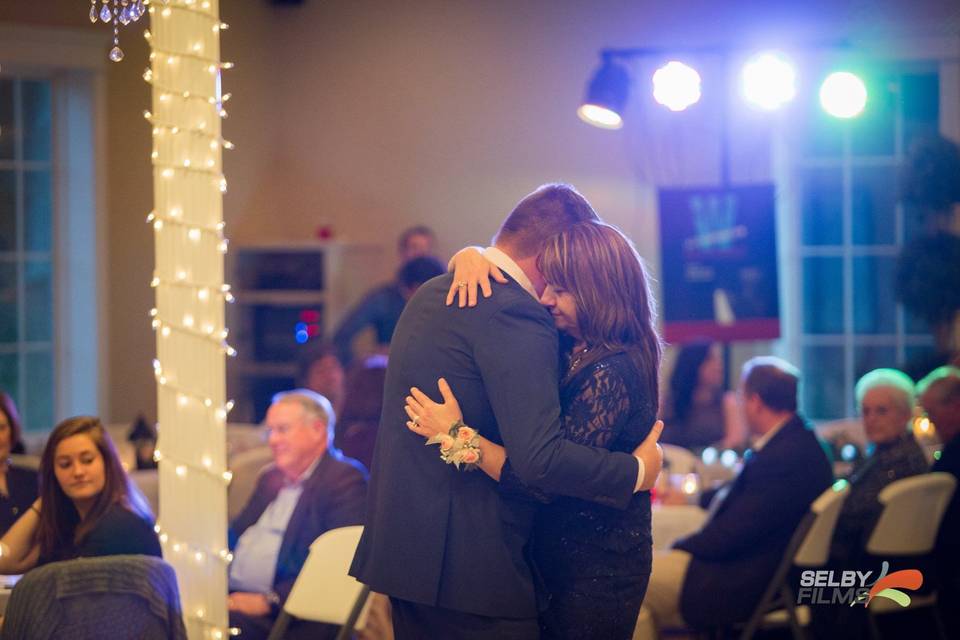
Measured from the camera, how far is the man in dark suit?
2.17 metres

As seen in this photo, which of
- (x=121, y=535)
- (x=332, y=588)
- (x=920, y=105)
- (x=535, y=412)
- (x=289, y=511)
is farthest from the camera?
(x=920, y=105)

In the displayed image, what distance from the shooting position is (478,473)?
2277 millimetres

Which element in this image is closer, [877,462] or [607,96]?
[877,462]

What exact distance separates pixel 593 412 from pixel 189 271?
109 cm

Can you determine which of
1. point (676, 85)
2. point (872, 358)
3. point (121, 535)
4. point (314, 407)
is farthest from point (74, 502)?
point (872, 358)

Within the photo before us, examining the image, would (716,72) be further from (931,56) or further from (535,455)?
(535,455)

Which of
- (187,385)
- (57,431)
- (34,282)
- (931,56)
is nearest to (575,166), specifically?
(931,56)

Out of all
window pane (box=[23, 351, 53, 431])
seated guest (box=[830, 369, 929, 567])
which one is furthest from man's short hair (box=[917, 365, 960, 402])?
window pane (box=[23, 351, 53, 431])

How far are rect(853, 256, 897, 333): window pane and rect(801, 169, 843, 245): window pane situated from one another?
0.23m

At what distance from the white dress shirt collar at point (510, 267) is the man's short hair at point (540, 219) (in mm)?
32

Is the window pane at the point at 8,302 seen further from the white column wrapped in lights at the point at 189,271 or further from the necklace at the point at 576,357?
the necklace at the point at 576,357

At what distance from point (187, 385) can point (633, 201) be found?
4902mm

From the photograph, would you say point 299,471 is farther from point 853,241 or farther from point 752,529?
point 853,241

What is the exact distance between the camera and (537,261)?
2.33m
